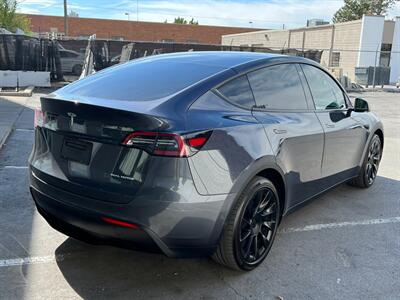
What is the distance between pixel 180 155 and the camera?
2678 mm

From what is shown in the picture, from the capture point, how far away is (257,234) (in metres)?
3.43

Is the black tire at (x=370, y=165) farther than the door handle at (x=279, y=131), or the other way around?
the black tire at (x=370, y=165)

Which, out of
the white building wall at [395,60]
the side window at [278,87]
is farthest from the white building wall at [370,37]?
the side window at [278,87]

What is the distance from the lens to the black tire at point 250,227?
3.09 meters

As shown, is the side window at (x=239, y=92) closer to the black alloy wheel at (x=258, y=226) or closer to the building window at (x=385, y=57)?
the black alloy wheel at (x=258, y=226)

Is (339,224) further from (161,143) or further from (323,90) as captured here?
(161,143)

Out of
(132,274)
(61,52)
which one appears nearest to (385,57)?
(61,52)

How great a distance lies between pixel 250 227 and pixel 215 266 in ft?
1.49

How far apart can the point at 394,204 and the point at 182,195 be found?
345cm

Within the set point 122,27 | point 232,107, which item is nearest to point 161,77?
point 232,107

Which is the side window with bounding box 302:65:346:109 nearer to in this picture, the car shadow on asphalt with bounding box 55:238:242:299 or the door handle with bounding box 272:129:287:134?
the door handle with bounding box 272:129:287:134

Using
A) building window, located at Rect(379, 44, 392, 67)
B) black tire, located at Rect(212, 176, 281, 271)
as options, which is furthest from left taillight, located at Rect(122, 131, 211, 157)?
building window, located at Rect(379, 44, 392, 67)

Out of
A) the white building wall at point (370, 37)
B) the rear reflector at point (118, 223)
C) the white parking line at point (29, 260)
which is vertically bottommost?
the white parking line at point (29, 260)

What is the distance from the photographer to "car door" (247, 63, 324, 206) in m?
3.47
